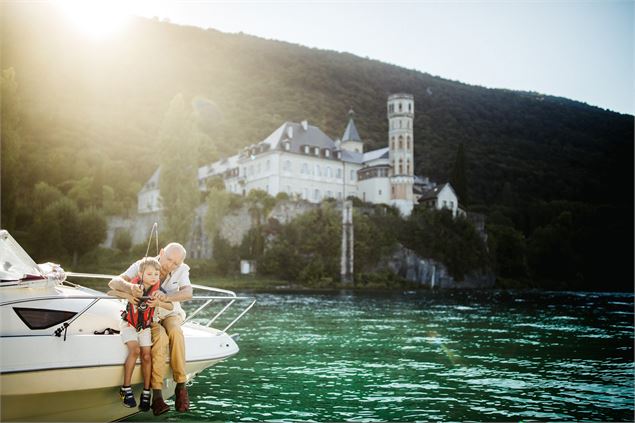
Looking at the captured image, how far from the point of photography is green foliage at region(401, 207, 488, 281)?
74.6 metres

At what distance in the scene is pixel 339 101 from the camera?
167 metres

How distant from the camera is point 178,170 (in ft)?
201

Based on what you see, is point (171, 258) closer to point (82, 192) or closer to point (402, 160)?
point (402, 160)

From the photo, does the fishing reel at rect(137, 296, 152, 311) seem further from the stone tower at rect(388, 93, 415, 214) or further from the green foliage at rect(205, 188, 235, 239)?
the stone tower at rect(388, 93, 415, 214)

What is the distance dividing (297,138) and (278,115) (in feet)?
238

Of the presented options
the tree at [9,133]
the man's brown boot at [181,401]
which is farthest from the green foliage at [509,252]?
the man's brown boot at [181,401]

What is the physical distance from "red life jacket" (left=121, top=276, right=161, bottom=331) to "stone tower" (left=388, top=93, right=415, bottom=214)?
7060 centimetres

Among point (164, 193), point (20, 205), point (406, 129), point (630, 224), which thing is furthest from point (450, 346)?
point (630, 224)

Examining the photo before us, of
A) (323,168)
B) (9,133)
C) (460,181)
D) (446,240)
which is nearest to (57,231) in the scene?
(9,133)

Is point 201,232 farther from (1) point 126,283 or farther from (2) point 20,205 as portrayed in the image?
(1) point 126,283

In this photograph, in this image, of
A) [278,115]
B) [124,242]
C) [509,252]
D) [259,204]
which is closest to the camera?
[259,204]

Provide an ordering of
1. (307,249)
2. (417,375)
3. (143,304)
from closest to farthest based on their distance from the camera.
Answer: (143,304) → (417,375) → (307,249)

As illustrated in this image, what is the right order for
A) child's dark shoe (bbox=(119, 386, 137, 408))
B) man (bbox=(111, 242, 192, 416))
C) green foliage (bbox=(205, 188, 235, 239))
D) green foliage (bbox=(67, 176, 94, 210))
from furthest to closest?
green foliage (bbox=(67, 176, 94, 210)), green foliage (bbox=(205, 188, 235, 239)), man (bbox=(111, 242, 192, 416)), child's dark shoe (bbox=(119, 386, 137, 408))

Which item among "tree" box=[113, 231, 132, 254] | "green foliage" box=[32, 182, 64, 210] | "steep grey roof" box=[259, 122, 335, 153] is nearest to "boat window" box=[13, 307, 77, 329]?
"green foliage" box=[32, 182, 64, 210]
